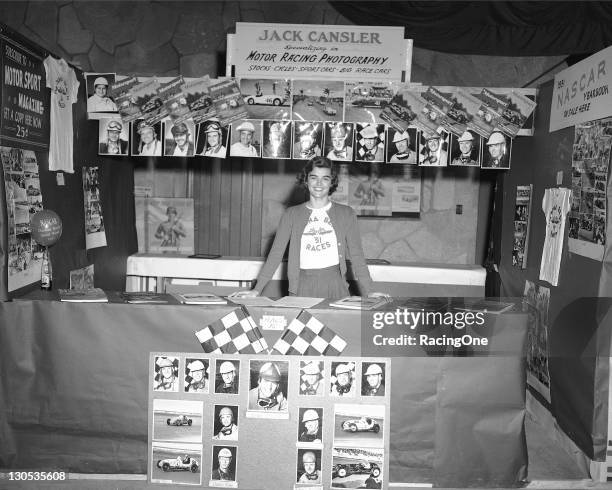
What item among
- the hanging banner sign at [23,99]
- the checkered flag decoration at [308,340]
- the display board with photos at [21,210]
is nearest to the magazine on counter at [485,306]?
the checkered flag decoration at [308,340]

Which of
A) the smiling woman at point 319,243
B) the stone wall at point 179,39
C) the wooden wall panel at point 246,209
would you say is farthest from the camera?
the wooden wall panel at point 246,209

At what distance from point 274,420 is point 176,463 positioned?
498mm

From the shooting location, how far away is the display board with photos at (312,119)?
4.74 m

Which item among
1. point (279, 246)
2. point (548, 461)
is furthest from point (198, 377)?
point (548, 461)

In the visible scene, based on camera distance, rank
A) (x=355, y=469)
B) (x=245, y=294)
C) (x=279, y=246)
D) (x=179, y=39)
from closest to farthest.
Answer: (x=355, y=469) → (x=245, y=294) → (x=279, y=246) → (x=179, y=39)

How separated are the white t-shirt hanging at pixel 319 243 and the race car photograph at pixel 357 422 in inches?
47.7

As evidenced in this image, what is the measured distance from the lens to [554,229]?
416 centimetres

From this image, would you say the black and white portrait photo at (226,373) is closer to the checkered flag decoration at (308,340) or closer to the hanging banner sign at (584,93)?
the checkered flag decoration at (308,340)

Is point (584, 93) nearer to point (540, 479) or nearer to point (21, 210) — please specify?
point (540, 479)

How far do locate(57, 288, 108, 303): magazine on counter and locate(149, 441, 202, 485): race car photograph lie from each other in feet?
2.42

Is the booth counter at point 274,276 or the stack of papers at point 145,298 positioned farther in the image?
the booth counter at point 274,276

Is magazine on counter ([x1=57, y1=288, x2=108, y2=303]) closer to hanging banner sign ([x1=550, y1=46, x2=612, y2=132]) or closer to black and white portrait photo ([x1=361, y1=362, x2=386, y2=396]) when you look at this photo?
black and white portrait photo ([x1=361, y1=362, x2=386, y2=396])

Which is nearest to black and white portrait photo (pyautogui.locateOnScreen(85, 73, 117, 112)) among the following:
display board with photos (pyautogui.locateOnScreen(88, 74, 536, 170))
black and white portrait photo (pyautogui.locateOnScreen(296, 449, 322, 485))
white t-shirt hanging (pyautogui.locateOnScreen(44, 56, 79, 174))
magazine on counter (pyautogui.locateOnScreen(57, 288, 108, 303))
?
display board with photos (pyautogui.locateOnScreen(88, 74, 536, 170))

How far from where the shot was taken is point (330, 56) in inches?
191
